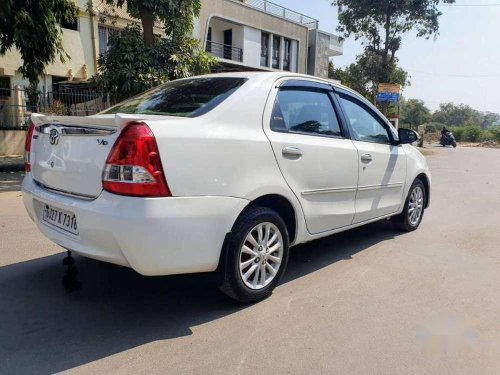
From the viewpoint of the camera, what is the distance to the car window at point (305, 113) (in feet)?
11.3

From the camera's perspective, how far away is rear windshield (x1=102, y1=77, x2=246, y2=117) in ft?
10.3

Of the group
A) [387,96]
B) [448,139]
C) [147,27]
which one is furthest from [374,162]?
[448,139]

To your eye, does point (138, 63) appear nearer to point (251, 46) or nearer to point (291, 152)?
point (291, 152)

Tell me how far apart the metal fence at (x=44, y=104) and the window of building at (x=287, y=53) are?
1961 cm

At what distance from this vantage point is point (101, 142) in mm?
2715

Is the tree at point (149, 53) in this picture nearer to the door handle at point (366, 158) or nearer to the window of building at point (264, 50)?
the door handle at point (366, 158)

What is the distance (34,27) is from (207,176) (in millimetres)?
9386

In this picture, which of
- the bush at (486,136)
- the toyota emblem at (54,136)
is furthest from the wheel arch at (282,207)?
the bush at (486,136)

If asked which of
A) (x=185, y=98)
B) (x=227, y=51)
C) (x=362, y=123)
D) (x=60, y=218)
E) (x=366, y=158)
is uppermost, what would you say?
(x=227, y=51)

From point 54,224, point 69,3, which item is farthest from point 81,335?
point 69,3

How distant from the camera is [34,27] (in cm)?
1003

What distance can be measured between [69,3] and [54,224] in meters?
9.89

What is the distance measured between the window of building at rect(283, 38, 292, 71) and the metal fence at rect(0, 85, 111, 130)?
19606 mm

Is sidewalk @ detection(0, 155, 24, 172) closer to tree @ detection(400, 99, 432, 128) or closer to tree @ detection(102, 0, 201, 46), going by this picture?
tree @ detection(102, 0, 201, 46)
